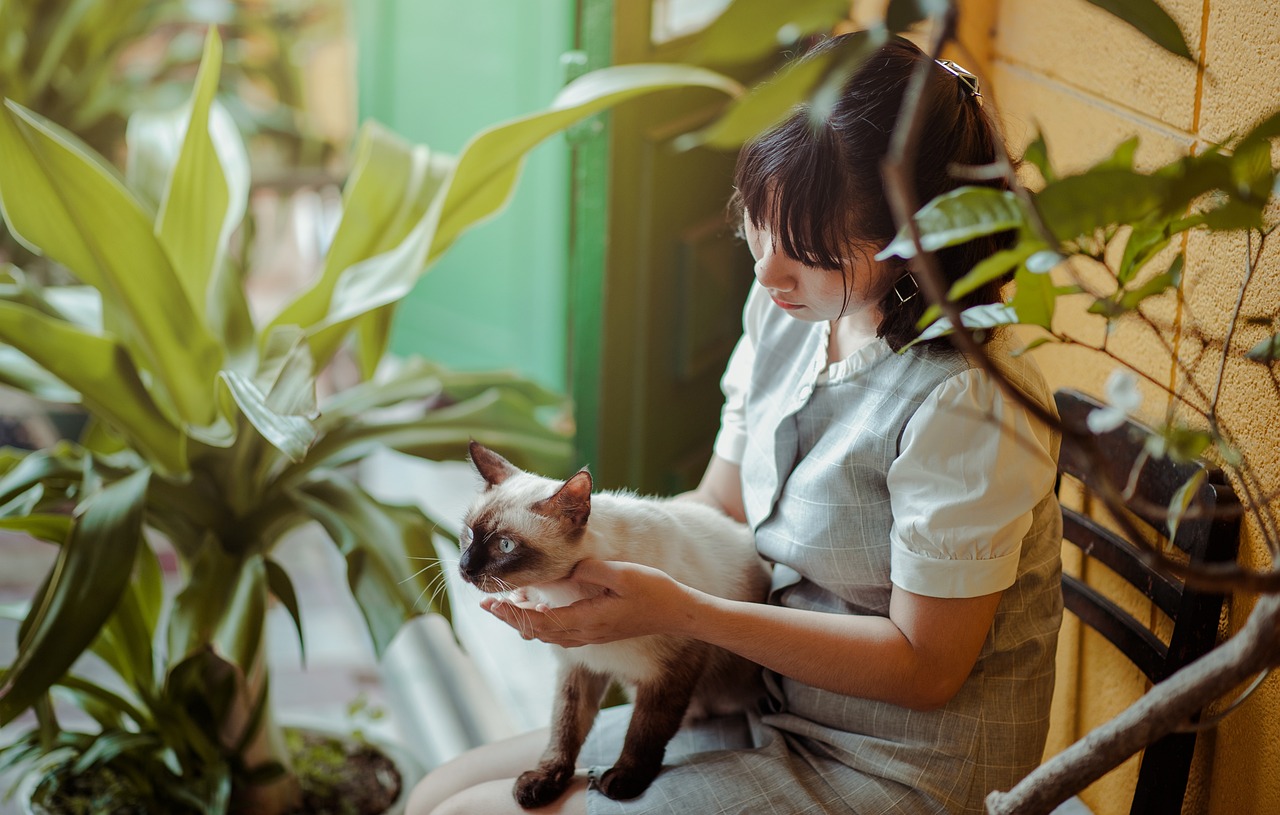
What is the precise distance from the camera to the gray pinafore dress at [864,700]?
1.14 meters

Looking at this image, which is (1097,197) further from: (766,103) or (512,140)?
(512,140)

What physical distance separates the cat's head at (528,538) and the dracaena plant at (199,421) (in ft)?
0.90

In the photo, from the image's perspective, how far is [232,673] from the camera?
164 cm

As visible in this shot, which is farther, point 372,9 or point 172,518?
point 372,9

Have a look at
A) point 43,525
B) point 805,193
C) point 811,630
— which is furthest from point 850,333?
point 43,525

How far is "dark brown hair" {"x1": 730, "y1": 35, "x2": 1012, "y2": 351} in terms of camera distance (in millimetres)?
1050

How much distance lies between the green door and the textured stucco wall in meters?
0.59

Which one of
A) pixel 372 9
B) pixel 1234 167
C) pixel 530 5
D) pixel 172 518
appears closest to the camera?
pixel 1234 167

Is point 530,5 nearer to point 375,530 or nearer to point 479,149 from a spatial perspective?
point 479,149

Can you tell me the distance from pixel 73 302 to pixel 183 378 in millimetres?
315

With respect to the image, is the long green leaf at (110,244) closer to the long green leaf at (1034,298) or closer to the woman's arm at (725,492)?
the woman's arm at (725,492)

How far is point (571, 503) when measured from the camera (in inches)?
44.9

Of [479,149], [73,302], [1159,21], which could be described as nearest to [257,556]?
[73,302]

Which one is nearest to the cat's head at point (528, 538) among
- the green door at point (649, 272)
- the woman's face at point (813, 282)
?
the woman's face at point (813, 282)
